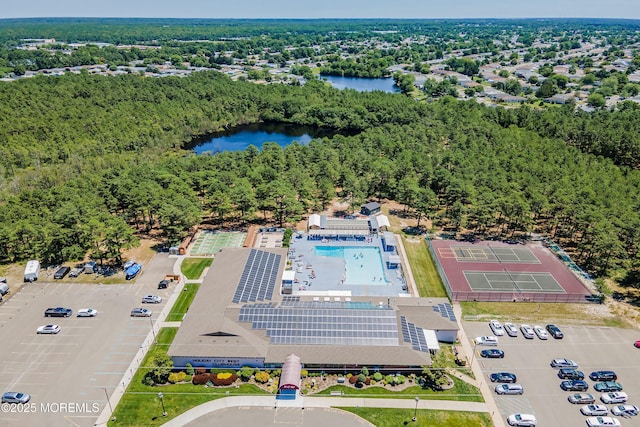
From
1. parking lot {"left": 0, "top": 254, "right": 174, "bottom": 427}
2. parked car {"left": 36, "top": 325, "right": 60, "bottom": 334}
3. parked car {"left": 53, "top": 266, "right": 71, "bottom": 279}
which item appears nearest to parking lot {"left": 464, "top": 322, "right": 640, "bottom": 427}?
parking lot {"left": 0, "top": 254, "right": 174, "bottom": 427}

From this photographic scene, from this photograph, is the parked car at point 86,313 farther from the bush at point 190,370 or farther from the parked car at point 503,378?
the parked car at point 503,378

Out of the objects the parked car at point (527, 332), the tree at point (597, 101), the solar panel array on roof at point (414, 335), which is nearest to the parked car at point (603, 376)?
the parked car at point (527, 332)

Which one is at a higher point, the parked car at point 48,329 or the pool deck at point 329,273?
the parked car at point 48,329

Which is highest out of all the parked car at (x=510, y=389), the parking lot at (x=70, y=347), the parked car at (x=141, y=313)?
the parked car at (x=141, y=313)

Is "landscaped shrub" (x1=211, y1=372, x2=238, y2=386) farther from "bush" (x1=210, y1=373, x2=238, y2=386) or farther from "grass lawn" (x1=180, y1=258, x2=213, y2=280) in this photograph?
"grass lawn" (x1=180, y1=258, x2=213, y2=280)

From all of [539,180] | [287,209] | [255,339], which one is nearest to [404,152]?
[539,180]

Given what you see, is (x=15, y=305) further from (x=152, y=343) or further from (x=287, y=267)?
(x=287, y=267)
